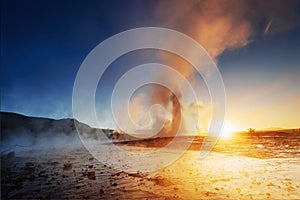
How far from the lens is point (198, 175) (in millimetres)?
14555

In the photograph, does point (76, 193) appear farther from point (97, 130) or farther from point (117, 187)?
point (97, 130)

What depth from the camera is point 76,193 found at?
33.1ft

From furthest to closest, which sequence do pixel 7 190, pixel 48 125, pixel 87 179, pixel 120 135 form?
pixel 120 135 < pixel 48 125 < pixel 87 179 < pixel 7 190

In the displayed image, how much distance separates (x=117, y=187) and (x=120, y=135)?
10630cm

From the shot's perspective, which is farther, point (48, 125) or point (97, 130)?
point (97, 130)

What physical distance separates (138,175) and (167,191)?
425 centimetres

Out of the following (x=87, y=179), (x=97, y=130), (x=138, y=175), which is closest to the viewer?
(x=87, y=179)

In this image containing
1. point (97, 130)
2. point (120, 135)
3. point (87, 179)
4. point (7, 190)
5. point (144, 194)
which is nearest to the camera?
point (144, 194)

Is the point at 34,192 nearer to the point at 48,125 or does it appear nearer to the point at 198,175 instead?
the point at 198,175

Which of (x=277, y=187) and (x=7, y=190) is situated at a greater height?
(x=7, y=190)

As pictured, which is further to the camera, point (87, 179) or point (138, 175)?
point (138, 175)

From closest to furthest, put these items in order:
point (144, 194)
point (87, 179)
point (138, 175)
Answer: point (144, 194), point (87, 179), point (138, 175)

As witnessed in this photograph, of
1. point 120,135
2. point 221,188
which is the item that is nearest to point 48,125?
point 120,135

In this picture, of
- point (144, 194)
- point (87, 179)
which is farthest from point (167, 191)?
point (87, 179)
